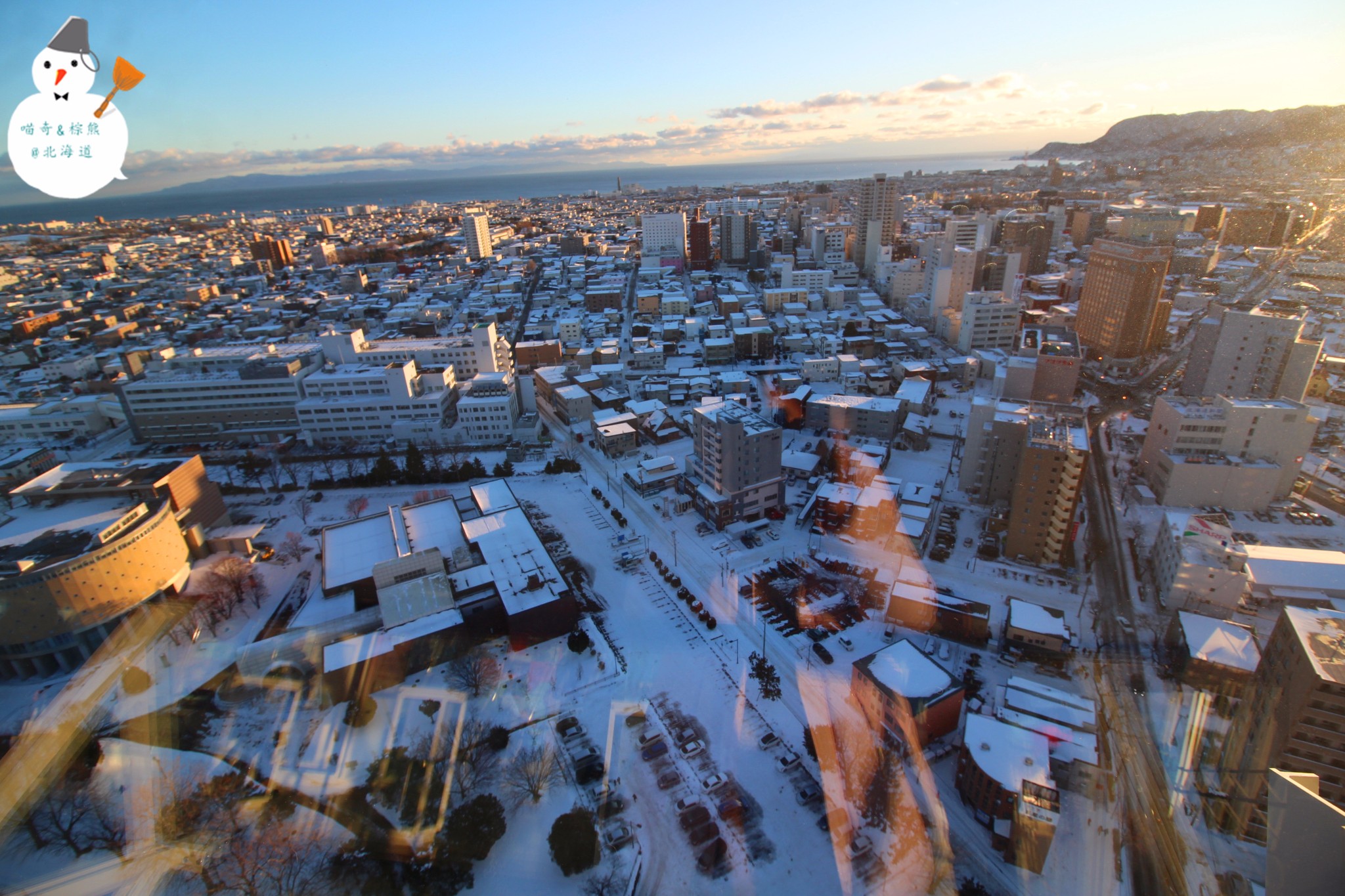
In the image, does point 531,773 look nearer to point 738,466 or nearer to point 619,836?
point 619,836

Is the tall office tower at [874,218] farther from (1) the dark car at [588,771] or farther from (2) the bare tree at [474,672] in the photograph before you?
(1) the dark car at [588,771]

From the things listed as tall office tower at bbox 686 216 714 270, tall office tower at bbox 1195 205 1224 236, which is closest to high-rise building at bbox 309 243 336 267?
tall office tower at bbox 686 216 714 270

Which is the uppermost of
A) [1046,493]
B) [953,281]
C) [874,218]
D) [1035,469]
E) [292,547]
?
[874,218]

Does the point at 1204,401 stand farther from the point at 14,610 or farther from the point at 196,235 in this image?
the point at 196,235

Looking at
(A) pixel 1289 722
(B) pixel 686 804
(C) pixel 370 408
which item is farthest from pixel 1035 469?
(C) pixel 370 408

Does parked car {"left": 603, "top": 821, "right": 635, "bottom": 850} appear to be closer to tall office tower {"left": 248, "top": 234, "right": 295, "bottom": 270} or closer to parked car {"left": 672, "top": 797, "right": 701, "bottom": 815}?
parked car {"left": 672, "top": 797, "right": 701, "bottom": 815}

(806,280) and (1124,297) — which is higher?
A: (1124,297)
